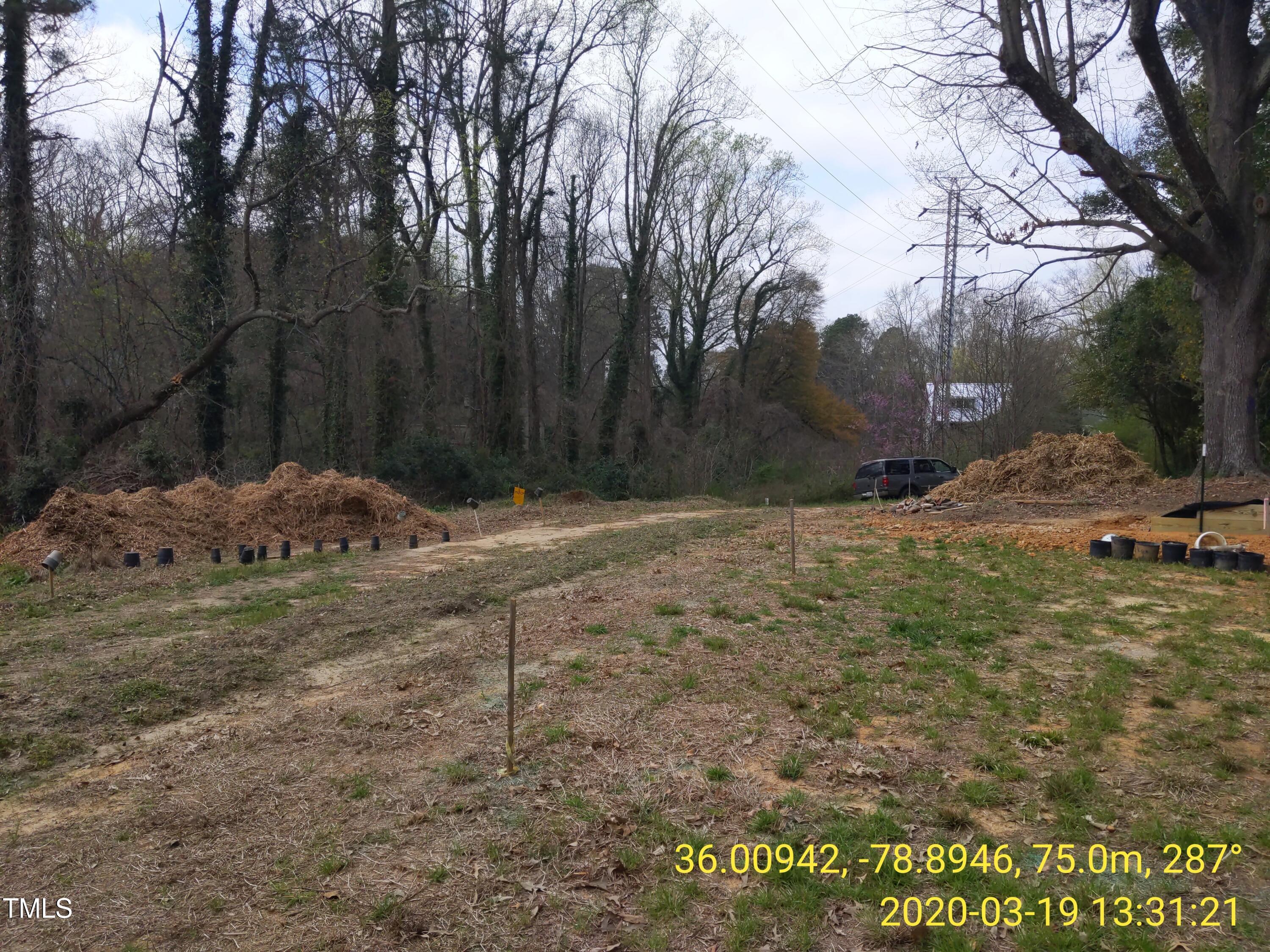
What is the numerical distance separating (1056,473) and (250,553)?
673 inches

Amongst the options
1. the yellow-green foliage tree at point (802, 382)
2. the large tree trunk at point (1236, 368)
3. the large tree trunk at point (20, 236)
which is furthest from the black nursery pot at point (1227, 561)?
the yellow-green foliage tree at point (802, 382)

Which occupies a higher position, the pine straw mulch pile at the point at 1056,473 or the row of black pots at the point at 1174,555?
the pine straw mulch pile at the point at 1056,473

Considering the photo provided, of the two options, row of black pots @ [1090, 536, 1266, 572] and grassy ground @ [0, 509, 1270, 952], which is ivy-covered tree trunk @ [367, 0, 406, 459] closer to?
grassy ground @ [0, 509, 1270, 952]

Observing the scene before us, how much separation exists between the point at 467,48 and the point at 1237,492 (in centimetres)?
2353

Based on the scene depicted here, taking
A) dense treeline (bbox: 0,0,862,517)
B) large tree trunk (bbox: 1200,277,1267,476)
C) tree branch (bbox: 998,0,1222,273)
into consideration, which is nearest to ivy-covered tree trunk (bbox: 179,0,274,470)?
dense treeline (bbox: 0,0,862,517)

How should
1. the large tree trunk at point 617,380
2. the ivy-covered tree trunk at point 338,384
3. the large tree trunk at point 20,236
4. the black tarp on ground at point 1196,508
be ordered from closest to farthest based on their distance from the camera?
the black tarp on ground at point 1196,508 → the large tree trunk at point 20,236 → the ivy-covered tree trunk at point 338,384 → the large tree trunk at point 617,380

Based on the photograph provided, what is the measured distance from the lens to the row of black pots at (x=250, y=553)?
437 inches

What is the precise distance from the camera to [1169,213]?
51.3 ft

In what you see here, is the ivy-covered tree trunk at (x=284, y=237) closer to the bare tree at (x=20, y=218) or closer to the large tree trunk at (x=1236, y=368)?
the bare tree at (x=20, y=218)

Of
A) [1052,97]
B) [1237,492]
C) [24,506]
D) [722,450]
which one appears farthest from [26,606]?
[722,450]

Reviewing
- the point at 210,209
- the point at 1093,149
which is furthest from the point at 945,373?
the point at 210,209

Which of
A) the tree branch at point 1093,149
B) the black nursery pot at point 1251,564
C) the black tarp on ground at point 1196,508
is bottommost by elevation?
the black nursery pot at point 1251,564

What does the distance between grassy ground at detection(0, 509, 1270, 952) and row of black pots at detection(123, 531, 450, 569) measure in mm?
2533

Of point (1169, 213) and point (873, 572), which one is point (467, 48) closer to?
point (1169, 213)
